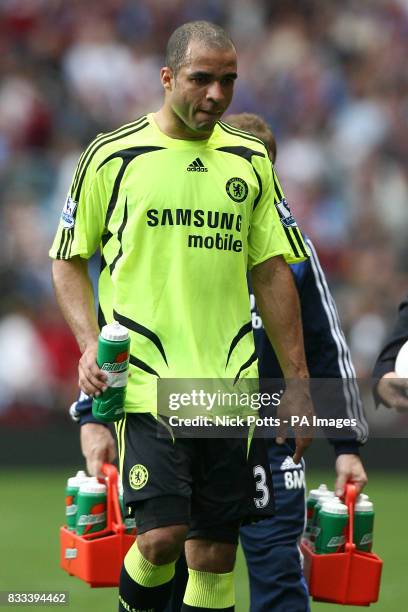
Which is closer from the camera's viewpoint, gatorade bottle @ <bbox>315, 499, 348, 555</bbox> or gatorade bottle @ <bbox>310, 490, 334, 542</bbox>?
gatorade bottle @ <bbox>315, 499, 348, 555</bbox>

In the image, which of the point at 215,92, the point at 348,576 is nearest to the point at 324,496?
the point at 348,576

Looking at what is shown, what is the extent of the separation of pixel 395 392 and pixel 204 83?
1.21m

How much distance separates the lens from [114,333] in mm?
4273

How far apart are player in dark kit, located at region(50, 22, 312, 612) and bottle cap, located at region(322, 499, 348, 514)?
528 mm

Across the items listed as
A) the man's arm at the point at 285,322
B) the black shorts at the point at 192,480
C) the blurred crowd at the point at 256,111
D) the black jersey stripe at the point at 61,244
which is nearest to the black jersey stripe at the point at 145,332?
the black shorts at the point at 192,480

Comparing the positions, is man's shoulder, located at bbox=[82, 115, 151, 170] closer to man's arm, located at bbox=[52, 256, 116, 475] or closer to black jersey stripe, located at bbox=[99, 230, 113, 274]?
black jersey stripe, located at bbox=[99, 230, 113, 274]

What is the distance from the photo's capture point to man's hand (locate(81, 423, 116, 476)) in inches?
203

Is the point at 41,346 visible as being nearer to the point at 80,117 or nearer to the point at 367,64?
the point at 80,117

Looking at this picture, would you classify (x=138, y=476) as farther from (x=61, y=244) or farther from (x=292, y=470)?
(x=292, y=470)

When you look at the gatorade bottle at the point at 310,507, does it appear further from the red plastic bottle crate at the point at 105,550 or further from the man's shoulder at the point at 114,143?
the man's shoulder at the point at 114,143

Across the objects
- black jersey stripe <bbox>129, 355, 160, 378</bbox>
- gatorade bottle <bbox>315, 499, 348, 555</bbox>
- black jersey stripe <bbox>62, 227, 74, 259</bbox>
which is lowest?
gatorade bottle <bbox>315, 499, 348, 555</bbox>

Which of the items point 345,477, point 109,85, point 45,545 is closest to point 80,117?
point 109,85

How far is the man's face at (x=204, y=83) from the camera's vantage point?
176 inches

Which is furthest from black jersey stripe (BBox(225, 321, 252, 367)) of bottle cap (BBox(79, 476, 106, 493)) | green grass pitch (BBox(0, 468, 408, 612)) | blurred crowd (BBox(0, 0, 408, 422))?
blurred crowd (BBox(0, 0, 408, 422))
